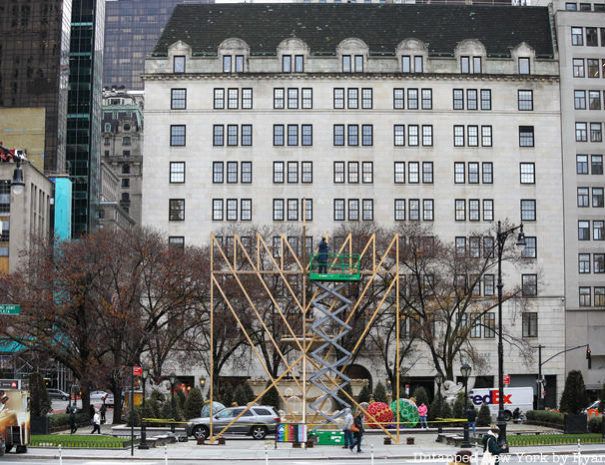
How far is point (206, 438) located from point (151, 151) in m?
46.8

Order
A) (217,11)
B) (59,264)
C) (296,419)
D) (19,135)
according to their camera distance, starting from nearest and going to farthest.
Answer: (296,419) → (59,264) → (217,11) → (19,135)

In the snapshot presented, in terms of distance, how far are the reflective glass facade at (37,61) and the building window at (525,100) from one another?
82.8 m

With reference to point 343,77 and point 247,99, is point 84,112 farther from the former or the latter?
point 343,77

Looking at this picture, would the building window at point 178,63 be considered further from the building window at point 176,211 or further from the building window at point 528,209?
the building window at point 528,209

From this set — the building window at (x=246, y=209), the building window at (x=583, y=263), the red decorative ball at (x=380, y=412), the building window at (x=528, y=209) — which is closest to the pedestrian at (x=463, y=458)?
the red decorative ball at (x=380, y=412)

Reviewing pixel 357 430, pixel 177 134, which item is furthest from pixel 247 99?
pixel 357 430

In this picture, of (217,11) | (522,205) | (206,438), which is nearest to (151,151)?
(217,11)

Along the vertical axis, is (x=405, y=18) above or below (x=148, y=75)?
above

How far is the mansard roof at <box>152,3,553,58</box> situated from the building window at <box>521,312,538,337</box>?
23.4 m

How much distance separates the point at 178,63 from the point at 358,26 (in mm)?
17475

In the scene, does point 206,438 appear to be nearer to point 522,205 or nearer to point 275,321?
point 275,321

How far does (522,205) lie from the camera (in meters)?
93.1

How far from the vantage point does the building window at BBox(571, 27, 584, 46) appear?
9544cm

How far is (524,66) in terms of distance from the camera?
94.9m
